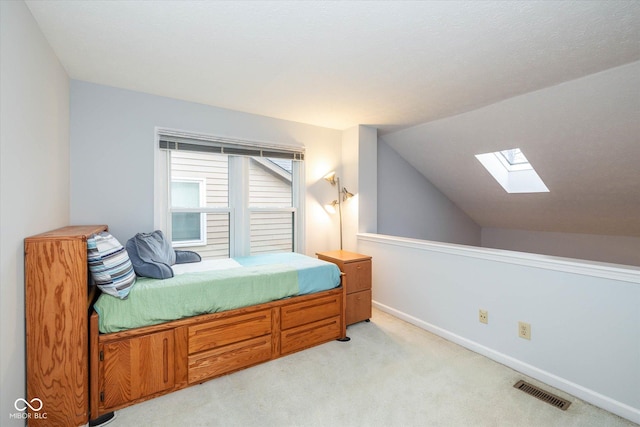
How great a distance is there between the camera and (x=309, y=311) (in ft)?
8.23

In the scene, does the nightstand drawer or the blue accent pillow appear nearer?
the blue accent pillow

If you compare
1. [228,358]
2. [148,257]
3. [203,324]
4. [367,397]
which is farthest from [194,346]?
[367,397]

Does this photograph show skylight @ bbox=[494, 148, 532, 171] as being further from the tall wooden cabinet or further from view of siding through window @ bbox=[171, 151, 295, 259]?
the tall wooden cabinet

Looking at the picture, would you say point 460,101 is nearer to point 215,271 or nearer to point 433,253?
point 433,253

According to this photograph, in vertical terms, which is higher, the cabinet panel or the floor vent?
the cabinet panel

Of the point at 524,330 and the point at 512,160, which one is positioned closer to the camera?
the point at 524,330

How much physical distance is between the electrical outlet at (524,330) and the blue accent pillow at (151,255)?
2.62 m

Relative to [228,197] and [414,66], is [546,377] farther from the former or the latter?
[228,197]

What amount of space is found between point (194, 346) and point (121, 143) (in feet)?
6.05

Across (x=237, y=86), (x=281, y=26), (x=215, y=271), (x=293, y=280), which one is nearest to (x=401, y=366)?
(x=293, y=280)

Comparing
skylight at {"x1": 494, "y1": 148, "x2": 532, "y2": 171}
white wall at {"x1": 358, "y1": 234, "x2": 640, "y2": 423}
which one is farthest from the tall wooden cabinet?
skylight at {"x1": 494, "y1": 148, "x2": 532, "y2": 171}

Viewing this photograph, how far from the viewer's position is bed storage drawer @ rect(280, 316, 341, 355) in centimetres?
239

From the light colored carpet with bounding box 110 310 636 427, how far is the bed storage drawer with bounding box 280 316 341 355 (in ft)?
0.25

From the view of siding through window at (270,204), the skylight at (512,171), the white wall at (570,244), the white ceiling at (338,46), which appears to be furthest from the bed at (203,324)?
the white wall at (570,244)
